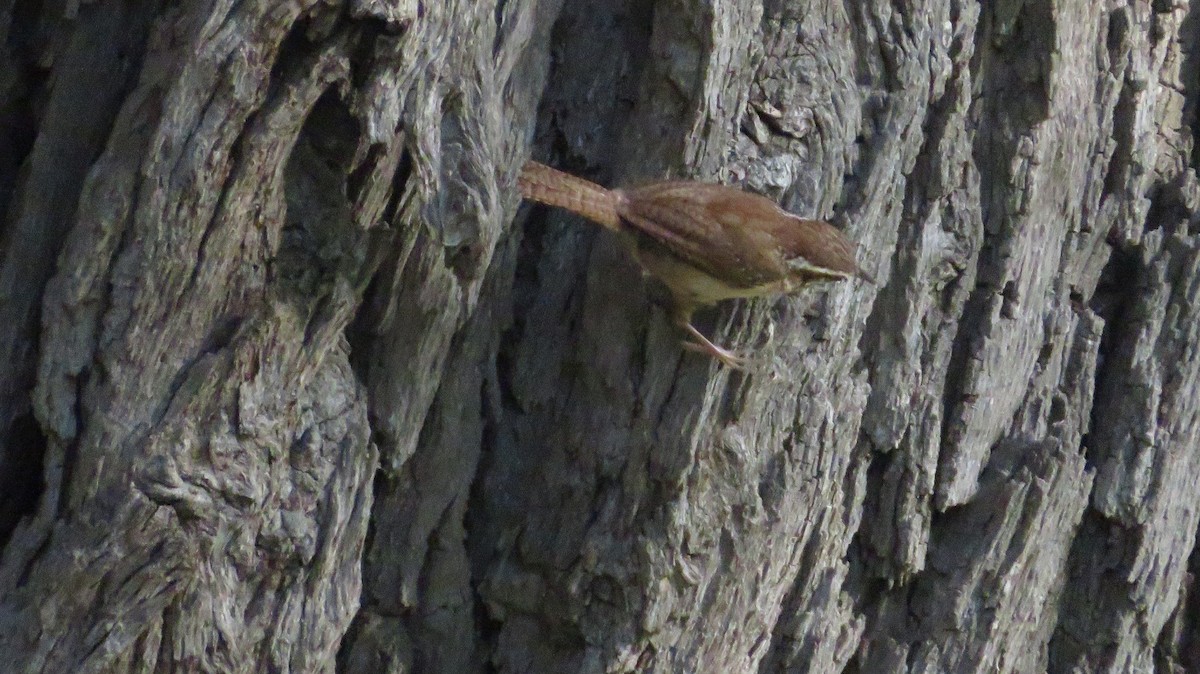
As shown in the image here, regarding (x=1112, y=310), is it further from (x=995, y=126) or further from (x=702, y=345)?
(x=702, y=345)

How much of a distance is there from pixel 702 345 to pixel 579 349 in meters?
0.38

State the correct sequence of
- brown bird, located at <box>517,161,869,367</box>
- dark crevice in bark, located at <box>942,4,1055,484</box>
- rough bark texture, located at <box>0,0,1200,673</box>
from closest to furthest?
rough bark texture, located at <box>0,0,1200,673</box> < brown bird, located at <box>517,161,869,367</box> < dark crevice in bark, located at <box>942,4,1055,484</box>

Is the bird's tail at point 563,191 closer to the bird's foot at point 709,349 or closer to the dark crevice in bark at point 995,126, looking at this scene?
the bird's foot at point 709,349

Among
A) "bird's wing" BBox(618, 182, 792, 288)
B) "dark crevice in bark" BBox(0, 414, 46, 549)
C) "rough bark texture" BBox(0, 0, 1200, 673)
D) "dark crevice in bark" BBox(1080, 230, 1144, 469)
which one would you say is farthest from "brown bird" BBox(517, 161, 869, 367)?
"dark crevice in bark" BBox(1080, 230, 1144, 469)

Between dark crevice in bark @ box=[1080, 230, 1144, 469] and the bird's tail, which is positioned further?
dark crevice in bark @ box=[1080, 230, 1144, 469]

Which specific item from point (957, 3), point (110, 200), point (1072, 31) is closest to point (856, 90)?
point (957, 3)

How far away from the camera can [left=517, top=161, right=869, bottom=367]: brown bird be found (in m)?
3.59

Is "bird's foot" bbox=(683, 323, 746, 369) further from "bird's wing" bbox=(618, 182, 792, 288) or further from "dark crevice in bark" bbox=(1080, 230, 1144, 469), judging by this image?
"dark crevice in bark" bbox=(1080, 230, 1144, 469)

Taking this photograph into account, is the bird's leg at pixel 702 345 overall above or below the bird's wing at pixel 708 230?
below

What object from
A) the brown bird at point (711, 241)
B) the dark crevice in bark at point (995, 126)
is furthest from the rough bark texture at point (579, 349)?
the brown bird at point (711, 241)

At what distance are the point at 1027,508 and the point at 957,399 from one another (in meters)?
0.49

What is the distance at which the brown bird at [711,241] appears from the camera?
11.8 ft

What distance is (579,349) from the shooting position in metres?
3.81

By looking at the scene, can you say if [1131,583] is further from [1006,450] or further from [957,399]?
[957,399]
